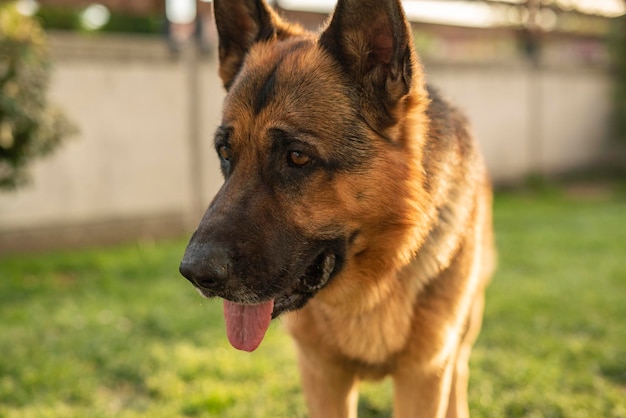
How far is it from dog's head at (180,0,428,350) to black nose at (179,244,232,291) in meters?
0.01

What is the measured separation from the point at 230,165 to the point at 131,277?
14.4 ft

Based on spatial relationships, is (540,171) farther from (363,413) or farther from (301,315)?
(301,315)

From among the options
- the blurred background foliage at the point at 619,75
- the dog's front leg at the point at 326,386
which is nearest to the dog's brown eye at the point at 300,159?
the dog's front leg at the point at 326,386

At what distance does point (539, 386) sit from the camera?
13.6ft

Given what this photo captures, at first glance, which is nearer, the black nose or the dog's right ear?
the black nose

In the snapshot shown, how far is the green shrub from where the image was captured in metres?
5.45

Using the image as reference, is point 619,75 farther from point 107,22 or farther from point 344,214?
point 344,214

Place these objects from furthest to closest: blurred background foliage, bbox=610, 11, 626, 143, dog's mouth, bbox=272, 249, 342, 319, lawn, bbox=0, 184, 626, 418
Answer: blurred background foliage, bbox=610, 11, 626, 143 → lawn, bbox=0, 184, 626, 418 → dog's mouth, bbox=272, 249, 342, 319

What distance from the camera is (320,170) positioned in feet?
8.48

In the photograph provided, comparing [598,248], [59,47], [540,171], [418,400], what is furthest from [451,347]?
[540,171]

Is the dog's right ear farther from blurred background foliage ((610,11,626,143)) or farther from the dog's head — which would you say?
blurred background foliage ((610,11,626,143))

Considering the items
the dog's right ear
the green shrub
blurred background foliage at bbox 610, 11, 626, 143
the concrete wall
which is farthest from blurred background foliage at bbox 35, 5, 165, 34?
blurred background foliage at bbox 610, 11, 626, 143

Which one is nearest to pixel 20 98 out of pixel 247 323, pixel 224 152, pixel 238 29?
pixel 238 29

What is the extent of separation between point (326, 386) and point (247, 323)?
58 centimetres
